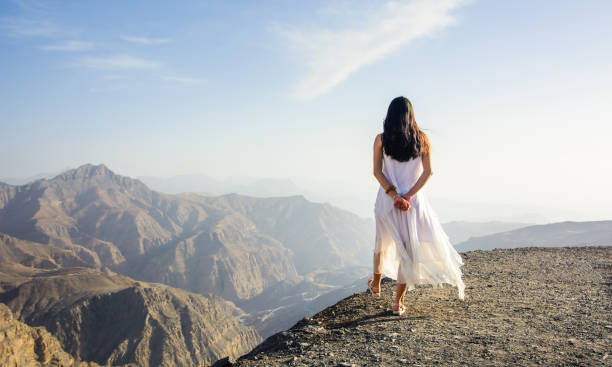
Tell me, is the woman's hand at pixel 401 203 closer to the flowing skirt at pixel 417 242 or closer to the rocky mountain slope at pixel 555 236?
the flowing skirt at pixel 417 242

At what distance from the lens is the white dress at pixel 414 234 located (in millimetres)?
5242

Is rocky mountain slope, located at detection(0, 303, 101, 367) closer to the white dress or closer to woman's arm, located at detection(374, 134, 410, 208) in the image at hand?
the white dress

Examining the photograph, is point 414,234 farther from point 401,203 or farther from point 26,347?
point 26,347

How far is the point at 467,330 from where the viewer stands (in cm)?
523

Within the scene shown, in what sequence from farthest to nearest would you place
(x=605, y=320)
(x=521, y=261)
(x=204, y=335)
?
1. (x=204, y=335)
2. (x=521, y=261)
3. (x=605, y=320)

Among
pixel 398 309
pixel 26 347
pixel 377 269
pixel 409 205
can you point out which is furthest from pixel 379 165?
pixel 26 347

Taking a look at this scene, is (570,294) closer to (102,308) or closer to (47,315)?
(102,308)

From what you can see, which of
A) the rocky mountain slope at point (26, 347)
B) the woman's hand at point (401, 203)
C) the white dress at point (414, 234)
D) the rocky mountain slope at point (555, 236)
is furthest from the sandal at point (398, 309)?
the rocky mountain slope at point (555, 236)

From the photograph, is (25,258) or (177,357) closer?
(177,357)

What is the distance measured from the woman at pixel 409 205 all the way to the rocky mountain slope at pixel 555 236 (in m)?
152

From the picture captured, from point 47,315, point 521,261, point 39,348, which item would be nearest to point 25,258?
point 47,315

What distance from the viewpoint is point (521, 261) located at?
36.5ft

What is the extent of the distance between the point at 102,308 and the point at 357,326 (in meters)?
98.1

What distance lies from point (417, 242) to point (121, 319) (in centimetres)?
9680
